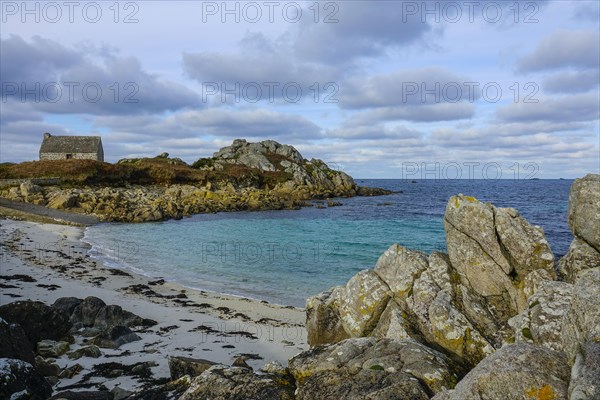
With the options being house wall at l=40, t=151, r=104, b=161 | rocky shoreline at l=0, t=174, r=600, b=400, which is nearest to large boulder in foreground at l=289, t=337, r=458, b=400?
rocky shoreline at l=0, t=174, r=600, b=400

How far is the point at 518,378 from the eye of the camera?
16.2 ft

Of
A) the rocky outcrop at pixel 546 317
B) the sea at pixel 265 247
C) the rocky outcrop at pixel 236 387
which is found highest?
the rocky outcrop at pixel 546 317

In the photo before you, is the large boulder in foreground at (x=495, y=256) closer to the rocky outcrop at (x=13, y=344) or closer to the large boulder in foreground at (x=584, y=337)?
the large boulder in foreground at (x=584, y=337)

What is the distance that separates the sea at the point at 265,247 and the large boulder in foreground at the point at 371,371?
40.2 feet

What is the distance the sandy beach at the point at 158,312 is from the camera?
1186cm

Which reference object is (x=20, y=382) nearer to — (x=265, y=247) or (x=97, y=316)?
(x=97, y=316)

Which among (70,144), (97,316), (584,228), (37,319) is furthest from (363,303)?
(70,144)

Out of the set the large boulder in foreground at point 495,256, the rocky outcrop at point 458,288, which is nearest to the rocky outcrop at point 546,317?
the rocky outcrop at point 458,288

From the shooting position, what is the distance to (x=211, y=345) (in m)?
13.2

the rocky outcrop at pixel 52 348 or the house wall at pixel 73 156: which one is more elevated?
the house wall at pixel 73 156

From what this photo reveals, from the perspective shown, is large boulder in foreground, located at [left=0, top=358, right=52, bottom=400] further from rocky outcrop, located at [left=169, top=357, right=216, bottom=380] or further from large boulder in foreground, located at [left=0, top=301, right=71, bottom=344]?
large boulder in foreground, located at [left=0, top=301, right=71, bottom=344]

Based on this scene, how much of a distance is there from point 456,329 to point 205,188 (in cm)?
6689

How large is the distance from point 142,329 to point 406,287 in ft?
27.1

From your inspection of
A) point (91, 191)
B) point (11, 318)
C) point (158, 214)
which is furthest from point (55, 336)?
point (91, 191)
